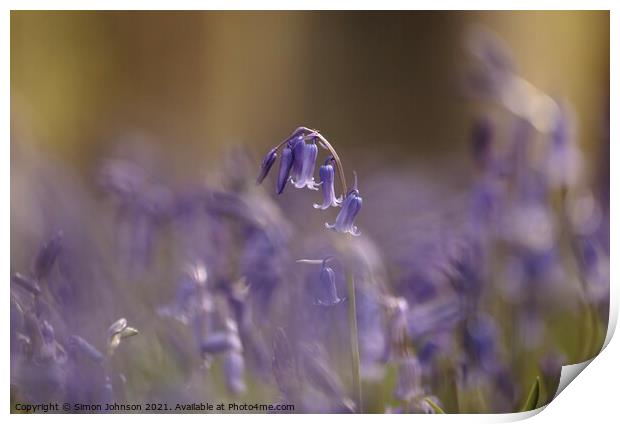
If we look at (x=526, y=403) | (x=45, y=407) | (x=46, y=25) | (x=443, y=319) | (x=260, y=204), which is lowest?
(x=45, y=407)

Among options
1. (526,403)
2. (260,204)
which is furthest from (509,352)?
(260,204)

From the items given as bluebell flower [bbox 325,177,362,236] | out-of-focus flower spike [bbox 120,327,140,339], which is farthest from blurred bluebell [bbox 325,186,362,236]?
out-of-focus flower spike [bbox 120,327,140,339]

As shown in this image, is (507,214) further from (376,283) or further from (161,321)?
(161,321)

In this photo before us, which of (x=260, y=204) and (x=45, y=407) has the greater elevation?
(x=260, y=204)

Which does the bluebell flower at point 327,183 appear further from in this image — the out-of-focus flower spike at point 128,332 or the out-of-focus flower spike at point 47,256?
the out-of-focus flower spike at point 47,256

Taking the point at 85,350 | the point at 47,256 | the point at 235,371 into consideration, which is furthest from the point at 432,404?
the point at 47,256
